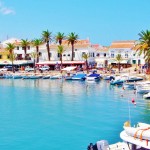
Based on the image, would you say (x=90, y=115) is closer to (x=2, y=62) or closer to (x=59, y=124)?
(x=59, y=124)

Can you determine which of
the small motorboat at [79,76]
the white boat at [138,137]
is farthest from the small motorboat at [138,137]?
the small motorboat at [79,76]

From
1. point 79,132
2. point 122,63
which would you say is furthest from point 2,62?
point 79,132

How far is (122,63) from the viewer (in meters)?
99.5

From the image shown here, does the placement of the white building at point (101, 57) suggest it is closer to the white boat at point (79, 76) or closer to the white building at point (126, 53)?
the white building at point (126, 53)

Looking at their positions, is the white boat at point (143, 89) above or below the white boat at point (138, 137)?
below

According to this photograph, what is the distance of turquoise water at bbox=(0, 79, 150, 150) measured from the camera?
91.8 feet

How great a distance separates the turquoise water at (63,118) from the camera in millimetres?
27969

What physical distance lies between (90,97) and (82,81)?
26858mm

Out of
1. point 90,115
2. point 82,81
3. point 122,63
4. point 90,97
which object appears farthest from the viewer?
point 122,63

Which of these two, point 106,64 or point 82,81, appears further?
point 106,64

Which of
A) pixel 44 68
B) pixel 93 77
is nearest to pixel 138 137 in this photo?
pixel 93 77

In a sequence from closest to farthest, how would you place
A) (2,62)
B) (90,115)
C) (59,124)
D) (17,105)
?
(59,124) → (90,115) → (17,105) → (2,62)

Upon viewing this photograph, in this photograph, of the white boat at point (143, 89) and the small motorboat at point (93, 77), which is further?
the small motorboat at point (93, 77)

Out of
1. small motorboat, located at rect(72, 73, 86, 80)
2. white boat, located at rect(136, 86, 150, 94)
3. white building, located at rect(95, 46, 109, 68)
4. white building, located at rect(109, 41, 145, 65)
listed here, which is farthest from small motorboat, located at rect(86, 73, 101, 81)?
white building, located at rect(95, 46, 109, 68)
